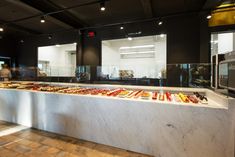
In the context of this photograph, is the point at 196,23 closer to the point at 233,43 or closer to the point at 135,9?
the point at 233,43

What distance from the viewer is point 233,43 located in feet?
15.9

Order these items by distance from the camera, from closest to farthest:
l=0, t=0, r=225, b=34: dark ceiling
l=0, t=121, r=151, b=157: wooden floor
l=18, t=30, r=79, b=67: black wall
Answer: l=0, t=121, r=151, b=157: wooden floor < l=0, t=0, r=225, b=34: dark ceiling < l=18, t=30, r=79, b=67: black wall

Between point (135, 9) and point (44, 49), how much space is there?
556 centimetres

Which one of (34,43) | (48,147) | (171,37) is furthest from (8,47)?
(171,37)

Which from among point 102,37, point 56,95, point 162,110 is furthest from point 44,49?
point 162,110

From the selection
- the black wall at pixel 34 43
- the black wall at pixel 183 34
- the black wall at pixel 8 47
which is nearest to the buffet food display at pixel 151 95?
the black wall at pixel 183 34

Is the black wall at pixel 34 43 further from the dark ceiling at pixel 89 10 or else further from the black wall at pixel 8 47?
the dark ceiling at pixel 89 10

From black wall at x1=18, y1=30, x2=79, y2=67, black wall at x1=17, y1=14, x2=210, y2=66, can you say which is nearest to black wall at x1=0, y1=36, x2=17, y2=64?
black wall at x1=18, y1=30, x2=79, y2=67

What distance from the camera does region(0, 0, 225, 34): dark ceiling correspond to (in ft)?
13.0

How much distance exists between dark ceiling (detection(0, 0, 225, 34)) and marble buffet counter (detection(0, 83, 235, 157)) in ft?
8.56

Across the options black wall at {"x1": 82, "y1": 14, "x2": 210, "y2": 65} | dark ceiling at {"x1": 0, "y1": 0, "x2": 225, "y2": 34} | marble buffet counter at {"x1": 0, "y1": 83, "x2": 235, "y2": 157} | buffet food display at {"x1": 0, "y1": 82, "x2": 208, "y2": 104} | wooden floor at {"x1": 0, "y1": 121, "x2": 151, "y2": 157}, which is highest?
dark ceiling at {"x1": 0, "y1": 0, "x2": 225, "y2": 34}

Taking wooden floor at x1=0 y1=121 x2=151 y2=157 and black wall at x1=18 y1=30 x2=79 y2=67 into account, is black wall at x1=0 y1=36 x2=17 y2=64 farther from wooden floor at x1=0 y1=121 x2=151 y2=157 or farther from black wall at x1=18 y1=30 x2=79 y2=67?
wooden floor at x1=0 y1=121 x2=151 y2=157

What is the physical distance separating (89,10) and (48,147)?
4028mm

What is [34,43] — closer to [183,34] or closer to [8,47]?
[8,47]
